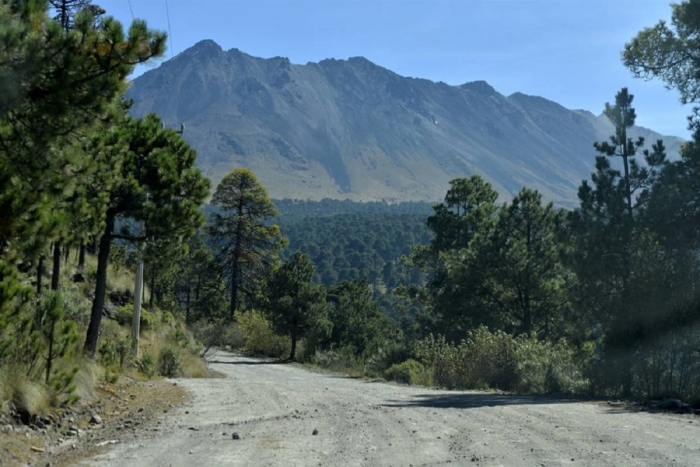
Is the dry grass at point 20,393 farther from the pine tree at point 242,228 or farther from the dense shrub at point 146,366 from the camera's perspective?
the pine tree at point 242,228

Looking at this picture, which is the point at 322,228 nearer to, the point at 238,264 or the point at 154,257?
the point at 238,264

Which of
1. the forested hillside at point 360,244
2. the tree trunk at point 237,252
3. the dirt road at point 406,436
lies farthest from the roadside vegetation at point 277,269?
A: the forested hillside at point 360,244

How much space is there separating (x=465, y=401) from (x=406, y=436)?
555 centimetres

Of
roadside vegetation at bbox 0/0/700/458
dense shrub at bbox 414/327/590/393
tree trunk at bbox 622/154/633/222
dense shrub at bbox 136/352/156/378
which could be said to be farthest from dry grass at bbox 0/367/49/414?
tree trunk at bbox 622/154/633/222

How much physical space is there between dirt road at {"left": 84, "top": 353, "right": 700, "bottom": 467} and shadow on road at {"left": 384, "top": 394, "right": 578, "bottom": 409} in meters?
0.08

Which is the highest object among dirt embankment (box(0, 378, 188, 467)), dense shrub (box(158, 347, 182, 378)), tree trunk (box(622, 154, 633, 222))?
tree trunk (box(622, 154, 633, 222))

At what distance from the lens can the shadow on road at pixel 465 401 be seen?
42.1 ft

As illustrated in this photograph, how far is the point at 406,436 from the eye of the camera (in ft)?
28.3

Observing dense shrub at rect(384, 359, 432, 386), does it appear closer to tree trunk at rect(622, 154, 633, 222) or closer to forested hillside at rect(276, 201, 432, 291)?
tree trunk at rect(622, 154, 633, 222)

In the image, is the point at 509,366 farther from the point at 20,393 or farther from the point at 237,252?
the point at 237,252

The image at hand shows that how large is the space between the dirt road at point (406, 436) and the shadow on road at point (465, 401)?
81 millimetres

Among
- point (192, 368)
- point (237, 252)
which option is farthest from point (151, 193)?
point (237, 252)

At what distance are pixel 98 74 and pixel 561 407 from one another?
10119 millimetres

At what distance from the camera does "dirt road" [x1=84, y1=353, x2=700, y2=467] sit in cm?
712
